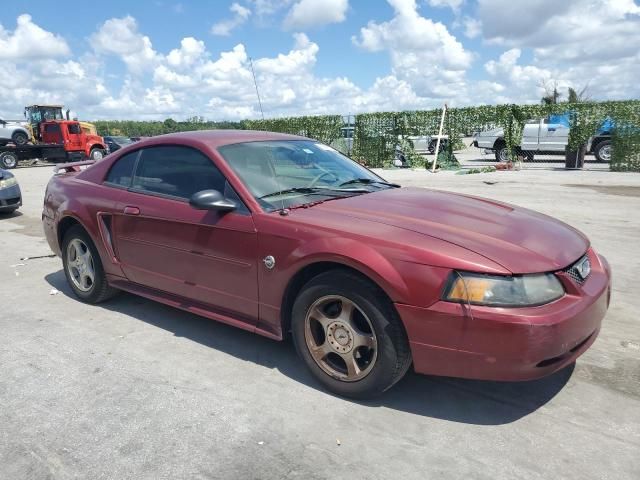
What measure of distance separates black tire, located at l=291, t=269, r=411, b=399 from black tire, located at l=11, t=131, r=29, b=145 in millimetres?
30629

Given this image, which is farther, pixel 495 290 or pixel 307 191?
pixel 307 191

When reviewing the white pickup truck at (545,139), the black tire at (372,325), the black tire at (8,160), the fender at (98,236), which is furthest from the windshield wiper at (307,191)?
the black tire at (8,160)

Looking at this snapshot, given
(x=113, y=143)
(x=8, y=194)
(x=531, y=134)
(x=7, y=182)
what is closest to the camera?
(x=8, y=194)

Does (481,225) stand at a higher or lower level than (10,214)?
higher

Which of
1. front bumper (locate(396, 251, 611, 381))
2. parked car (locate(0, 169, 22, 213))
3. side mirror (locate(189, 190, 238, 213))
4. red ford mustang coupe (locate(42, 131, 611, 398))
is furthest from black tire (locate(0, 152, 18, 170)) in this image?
front bumper (locate(396, 251, 611, 381))

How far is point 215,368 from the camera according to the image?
344cm

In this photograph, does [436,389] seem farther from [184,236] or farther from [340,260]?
[184,236]

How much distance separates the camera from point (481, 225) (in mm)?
3051

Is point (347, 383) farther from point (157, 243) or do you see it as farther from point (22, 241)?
point (22, 241)

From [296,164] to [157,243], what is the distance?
1.20 m

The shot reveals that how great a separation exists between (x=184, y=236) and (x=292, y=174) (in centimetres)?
89

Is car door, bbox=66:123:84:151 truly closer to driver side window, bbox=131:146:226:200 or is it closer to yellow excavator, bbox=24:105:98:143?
yellow excavator, bbox=24:105:98:143

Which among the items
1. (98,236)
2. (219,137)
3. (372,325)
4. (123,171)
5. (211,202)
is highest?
(219,137)

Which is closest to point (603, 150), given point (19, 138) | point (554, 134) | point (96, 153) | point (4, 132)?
point (554, 134)
